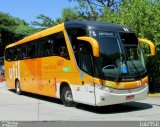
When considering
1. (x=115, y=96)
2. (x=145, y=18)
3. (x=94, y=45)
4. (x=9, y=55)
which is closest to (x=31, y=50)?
(x=9, y=55)

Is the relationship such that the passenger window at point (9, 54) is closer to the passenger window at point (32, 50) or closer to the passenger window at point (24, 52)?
the passenger window at point (24, 52)

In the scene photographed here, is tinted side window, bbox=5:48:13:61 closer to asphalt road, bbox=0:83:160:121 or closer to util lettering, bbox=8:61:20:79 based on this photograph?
util lettering, bbox=8:61:20:79

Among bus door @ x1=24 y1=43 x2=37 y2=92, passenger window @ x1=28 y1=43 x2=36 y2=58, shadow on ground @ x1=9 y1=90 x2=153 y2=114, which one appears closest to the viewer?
shadow on ground @ x1=9 y1=90 x2=153 y2=114

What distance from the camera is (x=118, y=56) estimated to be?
1382 centimetres

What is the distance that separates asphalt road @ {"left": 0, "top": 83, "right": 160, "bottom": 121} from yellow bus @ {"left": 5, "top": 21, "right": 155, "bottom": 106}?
0.43m

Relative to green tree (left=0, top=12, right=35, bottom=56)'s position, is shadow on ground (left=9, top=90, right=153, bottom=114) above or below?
below

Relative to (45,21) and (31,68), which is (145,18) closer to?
(31,68)

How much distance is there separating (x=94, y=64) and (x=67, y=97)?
2.66 meters

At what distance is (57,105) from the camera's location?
643 inches

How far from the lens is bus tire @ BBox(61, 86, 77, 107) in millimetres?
15305

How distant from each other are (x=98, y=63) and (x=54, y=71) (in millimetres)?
3624

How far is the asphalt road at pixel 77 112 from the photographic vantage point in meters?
12.7

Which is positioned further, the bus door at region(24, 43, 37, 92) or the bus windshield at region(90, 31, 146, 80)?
the bus door at region(24, 43, 37, 92)

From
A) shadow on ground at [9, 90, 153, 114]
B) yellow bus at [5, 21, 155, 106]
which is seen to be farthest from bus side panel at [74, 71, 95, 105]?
shadow on ground at [9, 90, 153, 114]
